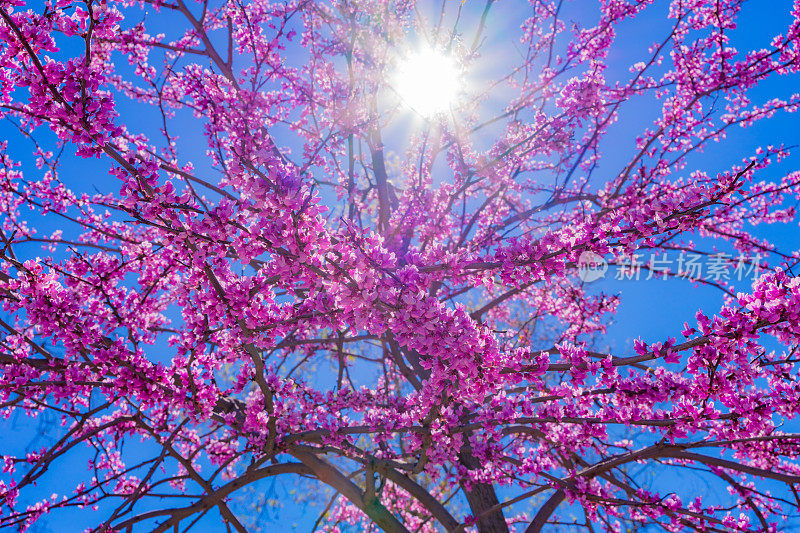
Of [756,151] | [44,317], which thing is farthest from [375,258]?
[756,151]

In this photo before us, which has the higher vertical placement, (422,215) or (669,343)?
(422,215)

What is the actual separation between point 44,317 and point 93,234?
3.61 m

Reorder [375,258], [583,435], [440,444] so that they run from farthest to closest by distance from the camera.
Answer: [583,435], [440,444], [375,258]

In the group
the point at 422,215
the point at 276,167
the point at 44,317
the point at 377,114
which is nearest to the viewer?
the point at 276,167

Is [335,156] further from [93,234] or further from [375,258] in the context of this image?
[375,258]

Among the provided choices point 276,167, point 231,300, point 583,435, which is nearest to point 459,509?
point 583,435

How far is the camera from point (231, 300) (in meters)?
3.07

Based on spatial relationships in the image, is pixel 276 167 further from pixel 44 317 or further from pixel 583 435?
pixel 583 435

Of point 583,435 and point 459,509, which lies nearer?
point 583,435

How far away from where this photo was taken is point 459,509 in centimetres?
1248

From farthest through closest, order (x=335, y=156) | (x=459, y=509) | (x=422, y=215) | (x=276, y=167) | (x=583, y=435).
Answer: (x=459, y=509)
(x=335, y=156)
(x=422, y=215)
(x=583, y=435)
(x=276, y=167)

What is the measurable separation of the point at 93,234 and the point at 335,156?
383cm

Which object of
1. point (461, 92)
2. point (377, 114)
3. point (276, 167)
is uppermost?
point (461, 92)

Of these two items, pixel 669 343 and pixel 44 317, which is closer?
pixel 669 343
